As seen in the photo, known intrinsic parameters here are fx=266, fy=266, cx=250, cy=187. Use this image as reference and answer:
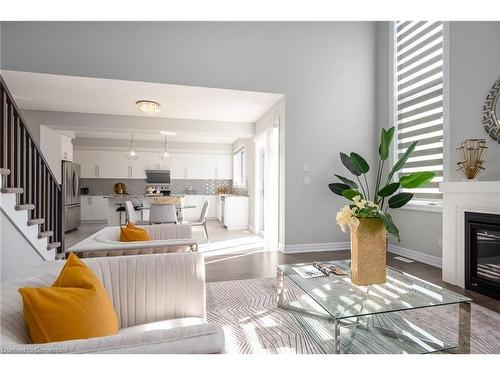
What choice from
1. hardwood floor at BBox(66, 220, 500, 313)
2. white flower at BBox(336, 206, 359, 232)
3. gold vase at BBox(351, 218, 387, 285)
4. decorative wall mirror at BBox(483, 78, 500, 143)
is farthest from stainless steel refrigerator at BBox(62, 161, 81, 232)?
decorative wall mirror at BBox(483, 78, 500, 143)

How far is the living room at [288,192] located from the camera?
4.67 ft

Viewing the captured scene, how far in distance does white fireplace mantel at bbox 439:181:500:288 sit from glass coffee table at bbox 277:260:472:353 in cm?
90

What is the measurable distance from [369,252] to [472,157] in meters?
2.03

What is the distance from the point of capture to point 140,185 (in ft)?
29.5

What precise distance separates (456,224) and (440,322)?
1.35 meters

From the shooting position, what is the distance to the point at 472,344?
5.74 feet

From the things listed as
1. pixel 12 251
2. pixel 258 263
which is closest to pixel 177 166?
pixel 258 263

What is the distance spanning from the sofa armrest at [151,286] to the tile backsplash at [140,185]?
8022 mm

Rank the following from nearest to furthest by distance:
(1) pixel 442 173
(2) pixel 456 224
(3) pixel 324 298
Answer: (3) pixel 324 298
(2) pixel 456 224
(1) pixel 442 173

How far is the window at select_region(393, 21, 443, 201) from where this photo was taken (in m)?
3.65

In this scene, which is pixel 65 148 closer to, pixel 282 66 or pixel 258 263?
pixel 282 66

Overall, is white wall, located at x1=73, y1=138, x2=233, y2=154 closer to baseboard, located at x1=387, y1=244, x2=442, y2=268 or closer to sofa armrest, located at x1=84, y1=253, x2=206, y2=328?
baseboard, located at x1=387, y1=244, x2=442, y2=268
